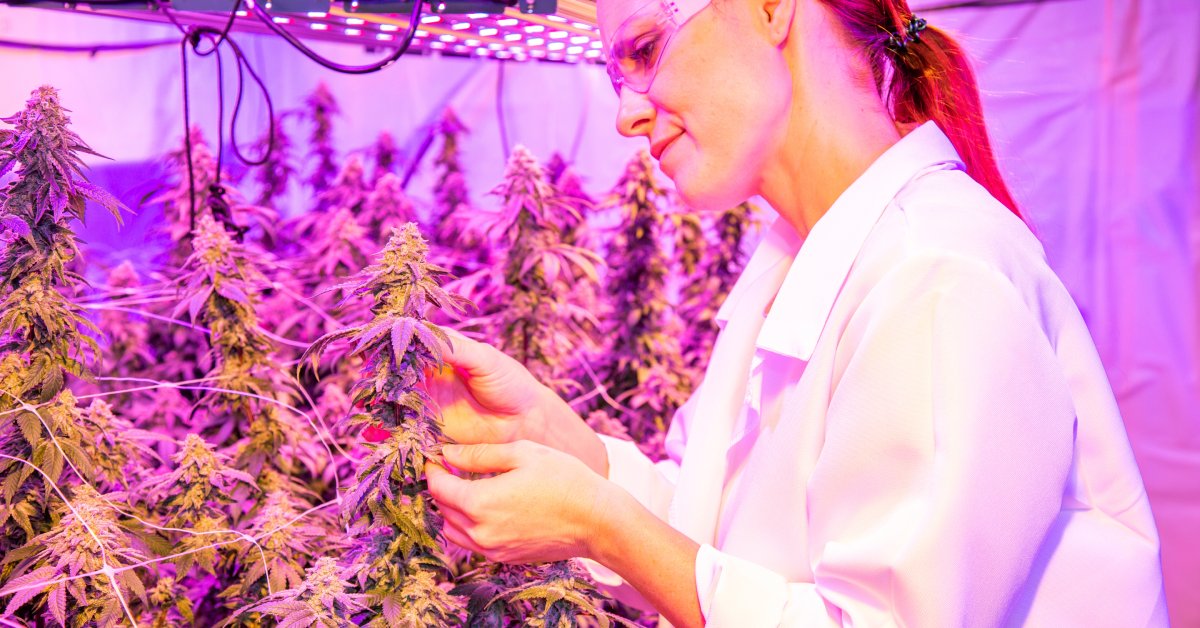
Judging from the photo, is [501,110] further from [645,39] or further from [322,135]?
[645,39]

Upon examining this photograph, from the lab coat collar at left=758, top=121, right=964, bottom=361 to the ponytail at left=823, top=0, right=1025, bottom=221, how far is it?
0.09 m

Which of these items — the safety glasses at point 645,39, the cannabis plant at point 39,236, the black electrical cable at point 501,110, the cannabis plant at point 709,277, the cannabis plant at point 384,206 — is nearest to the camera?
the cannabis plant at point 39,236

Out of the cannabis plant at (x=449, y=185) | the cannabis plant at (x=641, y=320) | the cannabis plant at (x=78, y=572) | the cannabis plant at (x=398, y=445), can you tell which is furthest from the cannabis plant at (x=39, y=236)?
the cannabis plant at (x=641, y=320)

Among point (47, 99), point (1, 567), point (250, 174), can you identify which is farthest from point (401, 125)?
point (1, 567)

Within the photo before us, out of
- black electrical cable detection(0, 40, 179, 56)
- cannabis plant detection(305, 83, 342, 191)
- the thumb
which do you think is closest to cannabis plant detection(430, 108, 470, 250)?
cannabis plant detection(305, 83, 342, 191)

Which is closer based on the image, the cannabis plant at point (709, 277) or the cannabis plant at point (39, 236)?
the cannabis plant at point (39, 236)

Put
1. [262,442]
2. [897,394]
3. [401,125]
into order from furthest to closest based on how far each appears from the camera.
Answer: [401,125] → [262,442] → [897,394]

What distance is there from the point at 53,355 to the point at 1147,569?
4.03 ft

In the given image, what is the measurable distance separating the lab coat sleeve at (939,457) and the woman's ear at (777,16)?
0.39 meters

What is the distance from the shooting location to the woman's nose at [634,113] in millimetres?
1240

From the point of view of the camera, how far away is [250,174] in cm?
220

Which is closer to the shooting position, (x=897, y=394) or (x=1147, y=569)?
(x=897, y=394)

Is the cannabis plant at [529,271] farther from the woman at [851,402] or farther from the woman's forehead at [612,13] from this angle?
the woman's forehead at [612,13]

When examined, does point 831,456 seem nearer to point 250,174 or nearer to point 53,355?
point 53,355
